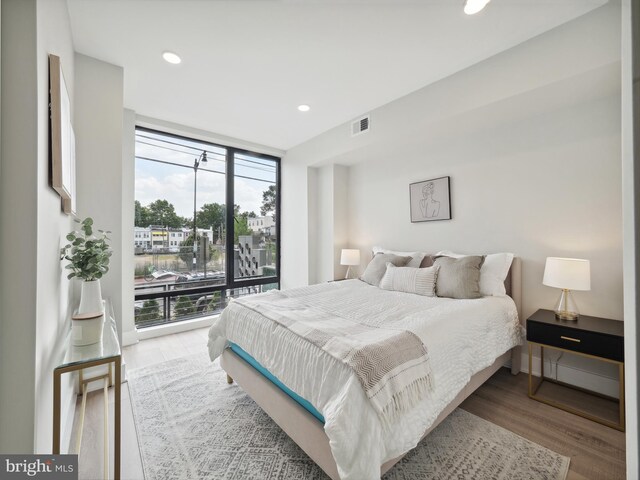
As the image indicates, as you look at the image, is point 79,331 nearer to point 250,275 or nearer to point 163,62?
point 163,62

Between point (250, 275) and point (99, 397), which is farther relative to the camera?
point (250, 275)

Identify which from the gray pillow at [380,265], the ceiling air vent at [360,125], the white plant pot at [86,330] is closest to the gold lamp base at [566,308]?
the gray pillow at [380,265]

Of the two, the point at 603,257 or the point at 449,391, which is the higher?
the point at 603,257

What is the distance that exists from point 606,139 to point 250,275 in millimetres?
4420

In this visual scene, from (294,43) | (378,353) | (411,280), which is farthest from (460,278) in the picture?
(294,43)

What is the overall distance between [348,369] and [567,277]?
1939mm

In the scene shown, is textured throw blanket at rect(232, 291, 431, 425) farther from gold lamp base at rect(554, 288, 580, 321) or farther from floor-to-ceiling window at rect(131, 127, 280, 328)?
floor-to-ceiling window at rect(131, 127, 280, 328)

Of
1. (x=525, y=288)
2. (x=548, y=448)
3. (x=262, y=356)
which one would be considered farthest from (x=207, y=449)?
(x=525, y=288)

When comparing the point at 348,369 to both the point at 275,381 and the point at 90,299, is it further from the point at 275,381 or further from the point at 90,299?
the point at 90,299

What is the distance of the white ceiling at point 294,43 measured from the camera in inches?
72.4

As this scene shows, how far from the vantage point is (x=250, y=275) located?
4.55 m

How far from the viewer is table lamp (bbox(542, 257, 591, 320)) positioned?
202cm

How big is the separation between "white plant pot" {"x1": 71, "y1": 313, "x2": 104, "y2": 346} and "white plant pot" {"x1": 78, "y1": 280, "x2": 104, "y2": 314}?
0.16m

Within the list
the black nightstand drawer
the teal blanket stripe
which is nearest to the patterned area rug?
the teal blanket stripe
